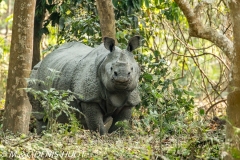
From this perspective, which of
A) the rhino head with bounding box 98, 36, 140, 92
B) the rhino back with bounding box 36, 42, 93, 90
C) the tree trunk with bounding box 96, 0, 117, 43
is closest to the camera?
the rhino head with bounding box 98, 36, 140, 92

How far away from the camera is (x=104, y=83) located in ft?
27.1

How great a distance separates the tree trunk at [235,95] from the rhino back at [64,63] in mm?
3319

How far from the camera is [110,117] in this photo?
8.89 metres

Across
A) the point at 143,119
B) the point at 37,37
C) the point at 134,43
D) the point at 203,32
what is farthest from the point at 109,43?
the point at 37,37

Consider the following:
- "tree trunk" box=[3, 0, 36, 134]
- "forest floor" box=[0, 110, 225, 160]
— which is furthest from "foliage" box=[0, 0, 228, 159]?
"tree trunk" box=[3, 0, 36, 134]

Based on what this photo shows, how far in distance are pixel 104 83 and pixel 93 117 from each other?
48 cm

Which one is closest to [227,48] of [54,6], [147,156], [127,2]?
[147,156]

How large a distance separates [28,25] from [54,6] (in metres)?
2.61

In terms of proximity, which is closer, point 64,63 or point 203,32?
point 203,32

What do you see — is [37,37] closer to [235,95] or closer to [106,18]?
[106,18]

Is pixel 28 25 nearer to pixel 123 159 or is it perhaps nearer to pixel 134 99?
pixel 134 99

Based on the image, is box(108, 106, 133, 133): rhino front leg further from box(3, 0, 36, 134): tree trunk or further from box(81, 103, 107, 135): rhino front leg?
box(3, 0, 36, 134): tree trunk

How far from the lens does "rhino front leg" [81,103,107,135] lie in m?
8.43

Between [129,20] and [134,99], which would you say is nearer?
[134,99]
